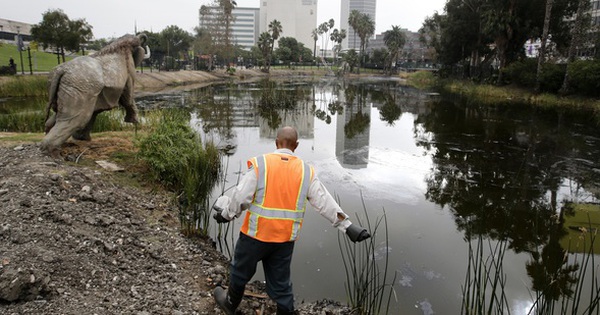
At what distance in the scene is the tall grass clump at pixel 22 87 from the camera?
19.8m

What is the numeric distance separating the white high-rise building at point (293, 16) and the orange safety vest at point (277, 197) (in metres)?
133

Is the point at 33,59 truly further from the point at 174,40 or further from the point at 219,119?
the point at 219,119

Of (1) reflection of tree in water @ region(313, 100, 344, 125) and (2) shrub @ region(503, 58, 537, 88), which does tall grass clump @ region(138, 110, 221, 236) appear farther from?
(2) shrub @ region(503, 58, 537, 88)

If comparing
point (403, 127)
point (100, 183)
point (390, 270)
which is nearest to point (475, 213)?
point (390, 270)

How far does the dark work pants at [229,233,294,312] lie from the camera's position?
123 inches

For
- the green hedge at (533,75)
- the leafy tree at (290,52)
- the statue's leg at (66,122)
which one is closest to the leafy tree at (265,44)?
the leafy tree at (290,52)

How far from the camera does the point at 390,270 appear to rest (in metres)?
4.85

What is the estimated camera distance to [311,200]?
3.11 meters

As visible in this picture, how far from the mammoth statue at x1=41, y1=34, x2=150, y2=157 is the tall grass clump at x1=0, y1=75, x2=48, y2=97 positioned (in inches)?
595

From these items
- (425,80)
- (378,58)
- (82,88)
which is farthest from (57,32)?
(378,58)

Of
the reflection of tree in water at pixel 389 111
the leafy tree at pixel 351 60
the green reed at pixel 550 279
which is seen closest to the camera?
the green reed at pixel 550 279

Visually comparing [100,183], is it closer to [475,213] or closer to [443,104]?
[475,213]

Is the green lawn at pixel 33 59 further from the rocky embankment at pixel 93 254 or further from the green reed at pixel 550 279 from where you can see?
→ the green reed at pixel 550 279

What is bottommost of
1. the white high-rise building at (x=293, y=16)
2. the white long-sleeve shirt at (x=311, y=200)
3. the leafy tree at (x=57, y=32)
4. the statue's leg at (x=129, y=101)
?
the white long-sleeve shirt at (x=311, y=200)
